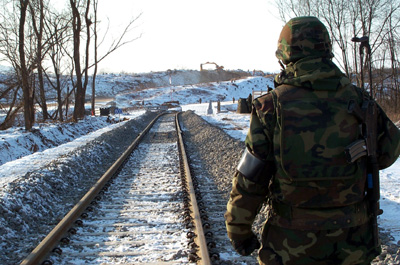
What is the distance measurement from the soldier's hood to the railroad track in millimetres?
2317

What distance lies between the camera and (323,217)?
6.03 ft

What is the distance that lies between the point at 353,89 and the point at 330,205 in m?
0.60

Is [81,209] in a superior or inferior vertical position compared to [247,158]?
inferior

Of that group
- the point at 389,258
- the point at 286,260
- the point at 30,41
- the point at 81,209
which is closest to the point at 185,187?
the point at 81,209

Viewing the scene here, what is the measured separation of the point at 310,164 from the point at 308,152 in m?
0.06

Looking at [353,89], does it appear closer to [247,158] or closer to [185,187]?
[247,158]

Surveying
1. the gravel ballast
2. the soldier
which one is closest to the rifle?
the soldier

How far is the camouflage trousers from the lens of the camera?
185 centimetres

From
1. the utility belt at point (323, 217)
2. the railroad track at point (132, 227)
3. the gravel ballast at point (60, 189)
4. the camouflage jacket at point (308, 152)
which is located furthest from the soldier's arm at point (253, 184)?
the gravel ballast at point (60, 189)

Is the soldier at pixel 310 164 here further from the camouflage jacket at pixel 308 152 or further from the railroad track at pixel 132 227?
the railroad track at pixel 132 227

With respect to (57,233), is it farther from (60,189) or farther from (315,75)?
(315,75)

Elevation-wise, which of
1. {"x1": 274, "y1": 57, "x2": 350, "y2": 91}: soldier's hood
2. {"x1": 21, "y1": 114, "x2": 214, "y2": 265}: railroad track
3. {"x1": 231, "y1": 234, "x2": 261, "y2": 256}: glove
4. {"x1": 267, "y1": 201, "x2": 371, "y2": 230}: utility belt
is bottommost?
{"x1": 21, "y1": 114, "x2": 214, "y2": 265}: railroad track

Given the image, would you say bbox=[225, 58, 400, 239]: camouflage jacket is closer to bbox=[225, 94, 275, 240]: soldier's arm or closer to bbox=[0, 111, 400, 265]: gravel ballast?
bbox=[225, 94, 275, 240]: soldier's arm

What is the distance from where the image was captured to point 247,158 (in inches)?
74.6
